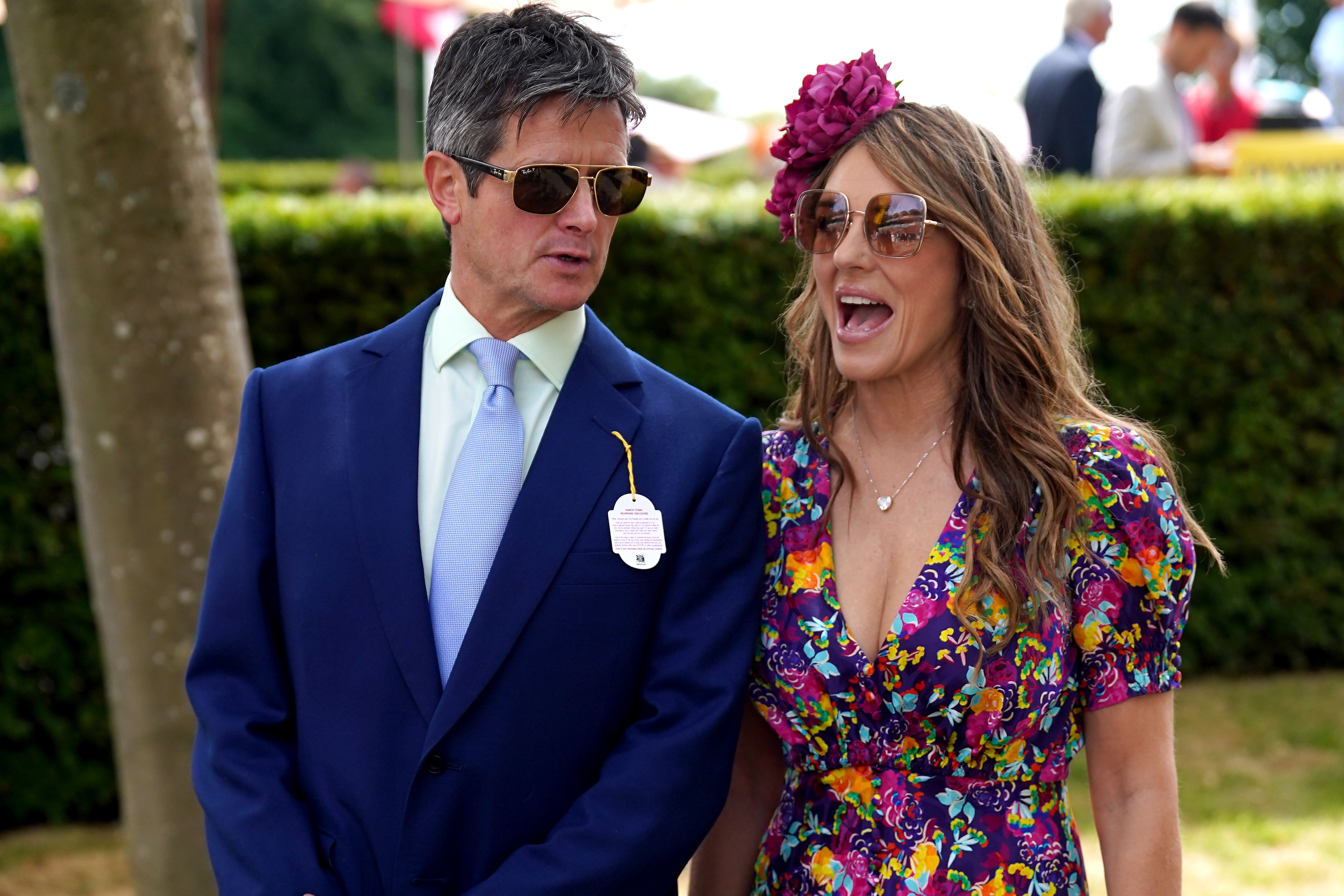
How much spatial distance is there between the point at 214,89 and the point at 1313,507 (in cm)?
1332

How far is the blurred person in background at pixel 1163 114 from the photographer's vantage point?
8.08m

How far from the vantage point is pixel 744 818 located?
2701 millimetres

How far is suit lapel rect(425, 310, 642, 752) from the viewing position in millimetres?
2219

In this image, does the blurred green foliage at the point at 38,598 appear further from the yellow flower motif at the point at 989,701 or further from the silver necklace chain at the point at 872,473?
the yellow flower motif at the point at 989,701

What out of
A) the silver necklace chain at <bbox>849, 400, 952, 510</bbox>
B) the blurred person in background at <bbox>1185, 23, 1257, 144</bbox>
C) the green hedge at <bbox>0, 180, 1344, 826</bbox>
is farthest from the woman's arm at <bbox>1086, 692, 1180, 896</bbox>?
the blurred person in background at <bbox>1185, 23, 1257, 144</bbox>

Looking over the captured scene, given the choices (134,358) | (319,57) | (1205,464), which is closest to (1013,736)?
(134,358)

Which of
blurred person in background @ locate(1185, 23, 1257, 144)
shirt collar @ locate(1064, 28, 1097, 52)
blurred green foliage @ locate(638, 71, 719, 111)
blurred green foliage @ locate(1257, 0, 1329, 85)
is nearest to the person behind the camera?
shirt collar @ locate(1064, 28, 1097, 52)

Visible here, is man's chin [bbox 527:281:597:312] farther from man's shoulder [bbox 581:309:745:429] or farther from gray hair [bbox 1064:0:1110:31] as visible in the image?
gray hair [bbox 1064:0:1110:31]

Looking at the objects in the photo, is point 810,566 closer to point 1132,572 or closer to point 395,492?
point 1132,572

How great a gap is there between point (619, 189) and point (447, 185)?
326 millimetres

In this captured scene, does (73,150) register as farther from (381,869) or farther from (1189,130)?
(1189,130)

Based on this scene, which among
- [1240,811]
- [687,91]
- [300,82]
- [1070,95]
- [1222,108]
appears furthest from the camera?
[687,91]

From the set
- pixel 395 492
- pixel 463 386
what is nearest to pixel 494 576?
pixel 395 492

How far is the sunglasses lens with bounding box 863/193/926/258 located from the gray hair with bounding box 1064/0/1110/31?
6681 millimetres
